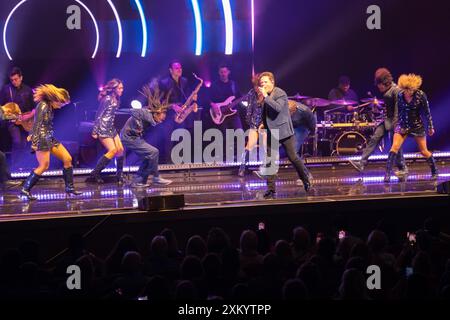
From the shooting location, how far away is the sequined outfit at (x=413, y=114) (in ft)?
40.1

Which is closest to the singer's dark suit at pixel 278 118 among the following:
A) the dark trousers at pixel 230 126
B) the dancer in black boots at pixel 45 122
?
the dancer in black boots at pixel 45 122

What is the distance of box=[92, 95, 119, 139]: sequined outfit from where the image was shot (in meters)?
12.7

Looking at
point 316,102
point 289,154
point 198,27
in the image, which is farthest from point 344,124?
point 289,154

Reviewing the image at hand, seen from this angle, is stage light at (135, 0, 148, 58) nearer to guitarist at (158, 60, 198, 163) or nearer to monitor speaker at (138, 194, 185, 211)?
guitarist at (158, 60, 198, 163)

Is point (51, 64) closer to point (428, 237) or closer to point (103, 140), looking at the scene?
point (103, 140)

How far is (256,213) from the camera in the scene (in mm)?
10141

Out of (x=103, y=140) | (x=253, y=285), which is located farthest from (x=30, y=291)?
(x=103, y=140)

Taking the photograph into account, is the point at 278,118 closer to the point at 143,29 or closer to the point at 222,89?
the point at 222,89

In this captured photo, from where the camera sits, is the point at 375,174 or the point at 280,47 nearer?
the point at 375,174

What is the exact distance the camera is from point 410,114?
12.3 meters

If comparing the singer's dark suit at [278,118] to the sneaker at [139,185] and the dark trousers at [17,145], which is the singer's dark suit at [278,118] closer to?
the sneaker at [139,185]

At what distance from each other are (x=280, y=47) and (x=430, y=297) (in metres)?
10.8

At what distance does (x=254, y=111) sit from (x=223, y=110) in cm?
190

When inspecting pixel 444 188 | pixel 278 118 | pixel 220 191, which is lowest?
pixel 220 191
